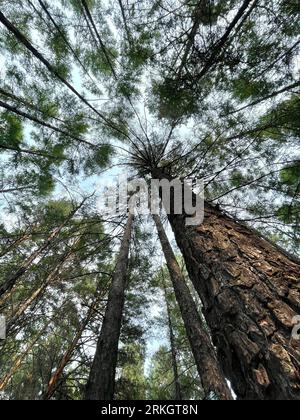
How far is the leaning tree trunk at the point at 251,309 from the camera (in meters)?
1.11

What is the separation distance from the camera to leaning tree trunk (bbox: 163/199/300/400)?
3.63ft

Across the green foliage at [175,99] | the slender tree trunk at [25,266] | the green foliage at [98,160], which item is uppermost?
the green foliage at [175,99]

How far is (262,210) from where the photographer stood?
527cm

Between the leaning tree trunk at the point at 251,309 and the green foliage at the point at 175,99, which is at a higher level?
the green foliage at the point at 175,99

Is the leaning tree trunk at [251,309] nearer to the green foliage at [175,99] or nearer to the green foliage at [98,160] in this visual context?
the green foliage at [175,99]

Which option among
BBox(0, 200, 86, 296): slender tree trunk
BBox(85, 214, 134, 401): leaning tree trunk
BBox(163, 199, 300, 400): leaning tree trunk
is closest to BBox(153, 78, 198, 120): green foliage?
BBox(0, 200, 86, 296): slender tree trunk

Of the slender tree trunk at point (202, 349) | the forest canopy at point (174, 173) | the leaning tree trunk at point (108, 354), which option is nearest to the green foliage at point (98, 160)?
the forest canopy at point (174, 173)

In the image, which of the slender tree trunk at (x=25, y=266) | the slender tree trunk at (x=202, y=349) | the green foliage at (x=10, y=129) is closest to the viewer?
the slender tree trunk at (x=202, y=349)

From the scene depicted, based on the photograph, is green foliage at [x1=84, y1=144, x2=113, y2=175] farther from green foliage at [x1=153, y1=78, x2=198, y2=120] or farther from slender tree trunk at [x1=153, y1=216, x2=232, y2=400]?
slender tree trunk at [x1=153, y1=216, x2=232, y2=400]

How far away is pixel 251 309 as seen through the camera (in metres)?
1.41

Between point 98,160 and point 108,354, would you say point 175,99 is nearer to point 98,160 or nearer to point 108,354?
point 98,160

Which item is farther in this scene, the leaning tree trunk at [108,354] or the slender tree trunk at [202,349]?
the leaning tree trunk at [108,354]
